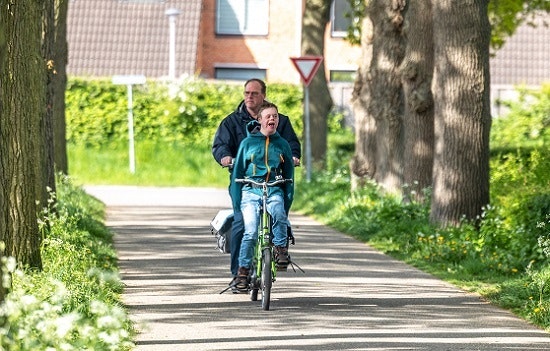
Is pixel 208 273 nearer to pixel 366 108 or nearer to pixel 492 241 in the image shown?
pixel 492 241

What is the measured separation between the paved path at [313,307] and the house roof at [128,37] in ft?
97.2

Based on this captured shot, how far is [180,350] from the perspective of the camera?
1009 centimetres

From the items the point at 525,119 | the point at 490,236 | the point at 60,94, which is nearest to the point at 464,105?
the point at 490,236

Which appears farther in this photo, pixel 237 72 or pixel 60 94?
pixel 237 72

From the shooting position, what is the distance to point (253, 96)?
44.4 feet

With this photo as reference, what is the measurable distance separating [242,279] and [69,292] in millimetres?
2389

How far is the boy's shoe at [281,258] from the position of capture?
41.3 ft

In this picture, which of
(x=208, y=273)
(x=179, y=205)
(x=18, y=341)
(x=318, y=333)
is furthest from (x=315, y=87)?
(x=18, y=341)

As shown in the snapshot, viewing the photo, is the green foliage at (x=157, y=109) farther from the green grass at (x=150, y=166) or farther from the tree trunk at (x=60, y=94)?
the tree trunk at (x=60, y=94)

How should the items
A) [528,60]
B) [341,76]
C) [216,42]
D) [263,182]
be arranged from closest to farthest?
[263,182] → [528,60] → [341,76] → [216,42]

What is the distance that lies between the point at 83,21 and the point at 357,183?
24.1m

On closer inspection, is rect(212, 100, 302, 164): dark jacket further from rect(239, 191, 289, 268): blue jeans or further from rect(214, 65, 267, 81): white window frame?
rect(214, 65, 267, 81): white window frame

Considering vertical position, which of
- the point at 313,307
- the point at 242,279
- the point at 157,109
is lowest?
the point at 157,109

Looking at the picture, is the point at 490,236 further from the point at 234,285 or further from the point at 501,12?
the point at 501,12
